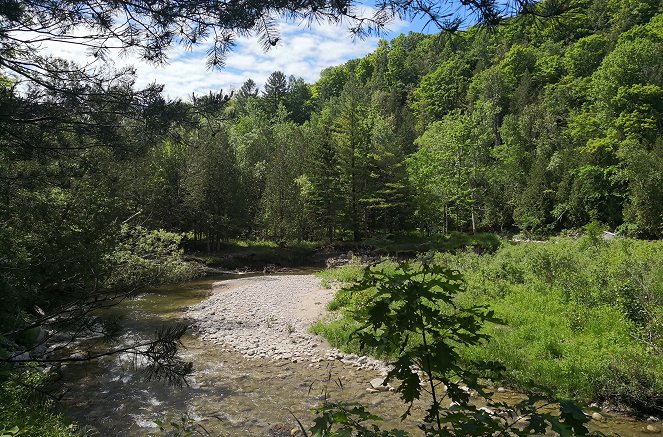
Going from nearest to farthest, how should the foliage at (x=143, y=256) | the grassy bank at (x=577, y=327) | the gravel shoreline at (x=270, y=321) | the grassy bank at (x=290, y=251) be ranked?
the grassy bank at (x=577, y=327) < the gravel shoreline at (x=270, y=321) < the foliage at (x=143, y=256) < the grassy bank at (x=290, y=251)

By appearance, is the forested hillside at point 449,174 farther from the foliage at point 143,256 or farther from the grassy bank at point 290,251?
the foliage at point 143,256

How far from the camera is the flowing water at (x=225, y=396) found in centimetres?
718

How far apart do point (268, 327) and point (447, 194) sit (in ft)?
88.9

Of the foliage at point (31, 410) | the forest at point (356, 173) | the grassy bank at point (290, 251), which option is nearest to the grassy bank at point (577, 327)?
the forest at point (356, 173)

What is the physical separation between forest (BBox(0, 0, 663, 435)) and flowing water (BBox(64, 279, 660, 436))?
1.74m

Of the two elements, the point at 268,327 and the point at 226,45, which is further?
the point at 268,327

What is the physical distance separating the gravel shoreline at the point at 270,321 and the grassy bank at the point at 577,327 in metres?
0.73

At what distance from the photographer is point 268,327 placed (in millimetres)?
13484

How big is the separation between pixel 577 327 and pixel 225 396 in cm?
810

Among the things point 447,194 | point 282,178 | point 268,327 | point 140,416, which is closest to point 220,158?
point 282,178

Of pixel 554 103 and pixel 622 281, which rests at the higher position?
pixel 554 103

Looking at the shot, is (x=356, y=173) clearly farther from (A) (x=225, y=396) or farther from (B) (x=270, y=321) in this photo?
(A) (x=225, y=396)

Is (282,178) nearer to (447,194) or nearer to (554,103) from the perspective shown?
(447,194)

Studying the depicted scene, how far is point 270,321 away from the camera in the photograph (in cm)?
1409
